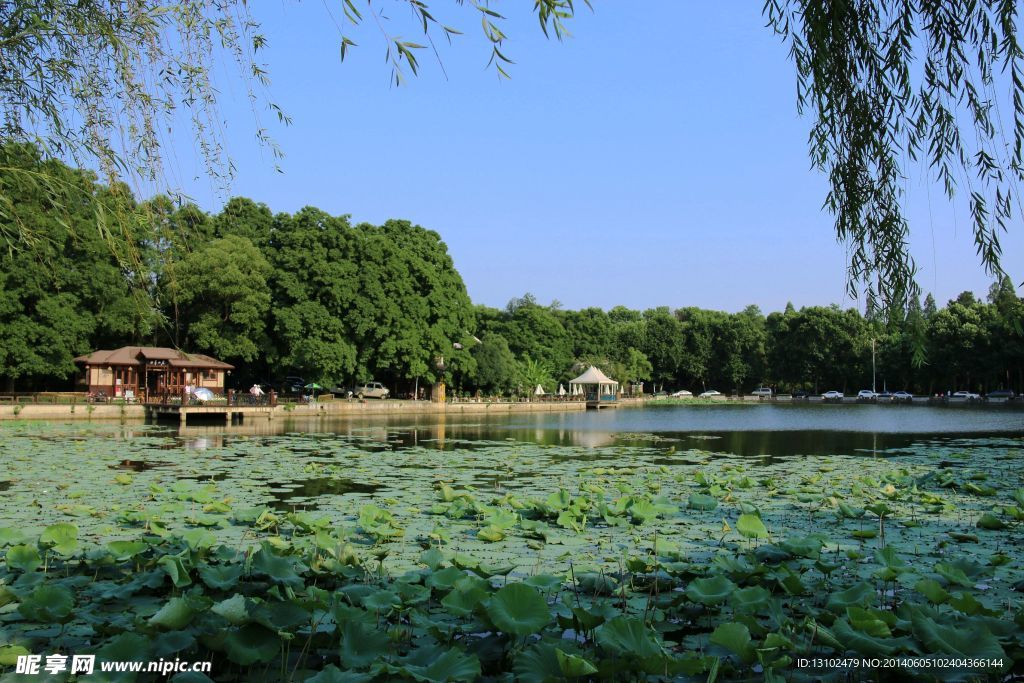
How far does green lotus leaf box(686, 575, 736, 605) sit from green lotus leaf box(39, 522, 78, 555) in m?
3.92

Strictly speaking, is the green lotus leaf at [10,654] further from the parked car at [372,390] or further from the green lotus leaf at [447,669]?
the parked car at [372,390]

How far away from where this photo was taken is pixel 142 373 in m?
31.7

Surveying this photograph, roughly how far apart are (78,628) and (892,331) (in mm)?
4446

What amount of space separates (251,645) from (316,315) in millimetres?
32698

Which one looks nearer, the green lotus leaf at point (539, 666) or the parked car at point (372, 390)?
the green lotus leaf at point (539, 666)

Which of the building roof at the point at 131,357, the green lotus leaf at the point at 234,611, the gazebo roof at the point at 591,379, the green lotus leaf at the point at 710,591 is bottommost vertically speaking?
the green lotus leaf at the point at 710,591

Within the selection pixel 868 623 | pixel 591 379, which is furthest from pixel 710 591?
pixel 591 379

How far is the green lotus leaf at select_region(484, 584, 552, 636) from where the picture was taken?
131 inches

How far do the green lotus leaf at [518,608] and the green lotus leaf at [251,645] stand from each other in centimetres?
93

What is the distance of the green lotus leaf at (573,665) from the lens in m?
Result: 2.84

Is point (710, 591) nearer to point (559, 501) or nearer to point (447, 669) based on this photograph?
point (447, 669)

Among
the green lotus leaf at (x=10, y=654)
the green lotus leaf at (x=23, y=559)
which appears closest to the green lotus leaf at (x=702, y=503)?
the green lotus leaf at (x=23, y=559)

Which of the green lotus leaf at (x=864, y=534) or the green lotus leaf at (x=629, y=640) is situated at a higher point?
the green lotus leaf at (x=629, y=640)

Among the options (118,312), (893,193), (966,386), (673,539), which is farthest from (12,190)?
(966,386)
